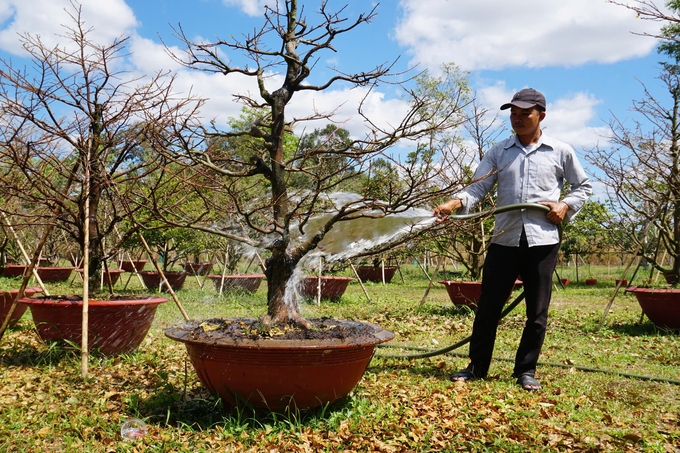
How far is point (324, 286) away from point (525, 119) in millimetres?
6792

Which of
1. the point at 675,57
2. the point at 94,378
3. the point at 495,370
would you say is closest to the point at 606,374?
the point at 495,370

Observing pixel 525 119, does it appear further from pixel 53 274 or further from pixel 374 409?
pixel 53 274

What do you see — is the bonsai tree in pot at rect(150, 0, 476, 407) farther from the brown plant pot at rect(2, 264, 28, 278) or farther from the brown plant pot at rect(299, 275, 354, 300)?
the brown plant pot at rect(2, 264, 28, 278)

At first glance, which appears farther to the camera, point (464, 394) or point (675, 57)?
point (675, 57)

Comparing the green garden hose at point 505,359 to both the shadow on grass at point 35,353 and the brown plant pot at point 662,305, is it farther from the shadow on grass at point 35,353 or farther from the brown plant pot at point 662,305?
the shadow on grass at point 35,353

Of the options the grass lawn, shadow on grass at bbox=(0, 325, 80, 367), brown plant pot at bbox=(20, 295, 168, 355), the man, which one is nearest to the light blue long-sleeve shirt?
the man

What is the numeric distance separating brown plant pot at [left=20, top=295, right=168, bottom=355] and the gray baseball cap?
341 centimetres

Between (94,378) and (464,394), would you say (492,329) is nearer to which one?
(464,394)

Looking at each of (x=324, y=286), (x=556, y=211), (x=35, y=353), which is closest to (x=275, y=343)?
(x=556, y=211)

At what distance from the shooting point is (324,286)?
10039 mm

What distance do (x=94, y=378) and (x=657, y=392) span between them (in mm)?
4291

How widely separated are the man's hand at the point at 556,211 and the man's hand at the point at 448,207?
0.60m

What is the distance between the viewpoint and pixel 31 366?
425 centimetres

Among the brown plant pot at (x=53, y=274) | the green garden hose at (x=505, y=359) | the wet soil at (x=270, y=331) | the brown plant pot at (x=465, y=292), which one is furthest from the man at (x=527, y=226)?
the brown plant pot at (x=53, y=274)
